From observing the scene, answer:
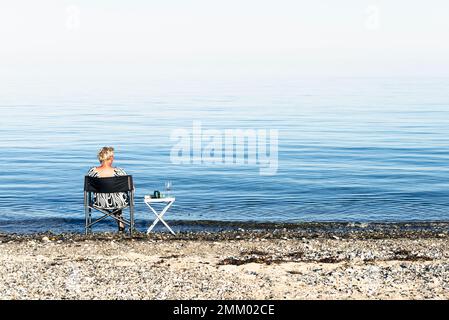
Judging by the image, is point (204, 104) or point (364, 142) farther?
point (204, 104)

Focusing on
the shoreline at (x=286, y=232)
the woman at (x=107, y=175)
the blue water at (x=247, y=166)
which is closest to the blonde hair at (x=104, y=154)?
the woman at (x=107, y=175)

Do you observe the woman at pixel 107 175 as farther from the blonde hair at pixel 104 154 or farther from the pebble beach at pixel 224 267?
the pebble beach at pixel 224 267

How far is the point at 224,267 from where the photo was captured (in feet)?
35.4

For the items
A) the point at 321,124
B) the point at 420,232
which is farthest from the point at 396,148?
the point at 420,232

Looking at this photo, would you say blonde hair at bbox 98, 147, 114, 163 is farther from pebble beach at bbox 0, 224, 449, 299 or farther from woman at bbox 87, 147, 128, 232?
pebble beach at bbox 0, 224, 449, 299

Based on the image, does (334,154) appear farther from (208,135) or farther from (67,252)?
(67,252)

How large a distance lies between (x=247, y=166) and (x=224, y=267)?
19077mm

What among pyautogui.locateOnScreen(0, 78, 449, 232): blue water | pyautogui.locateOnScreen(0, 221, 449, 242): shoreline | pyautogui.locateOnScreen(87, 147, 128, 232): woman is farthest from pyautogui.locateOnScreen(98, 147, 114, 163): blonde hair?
pyautogui.locateOnScreen(0, 78, 449, 232): blue water

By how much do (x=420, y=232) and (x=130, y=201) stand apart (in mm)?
5139

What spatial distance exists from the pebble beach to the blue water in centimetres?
→ 454

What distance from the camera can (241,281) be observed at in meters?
9.86

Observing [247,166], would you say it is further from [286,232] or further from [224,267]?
[224,267]

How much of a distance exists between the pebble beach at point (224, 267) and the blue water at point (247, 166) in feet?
14.9

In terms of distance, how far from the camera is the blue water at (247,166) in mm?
20047
